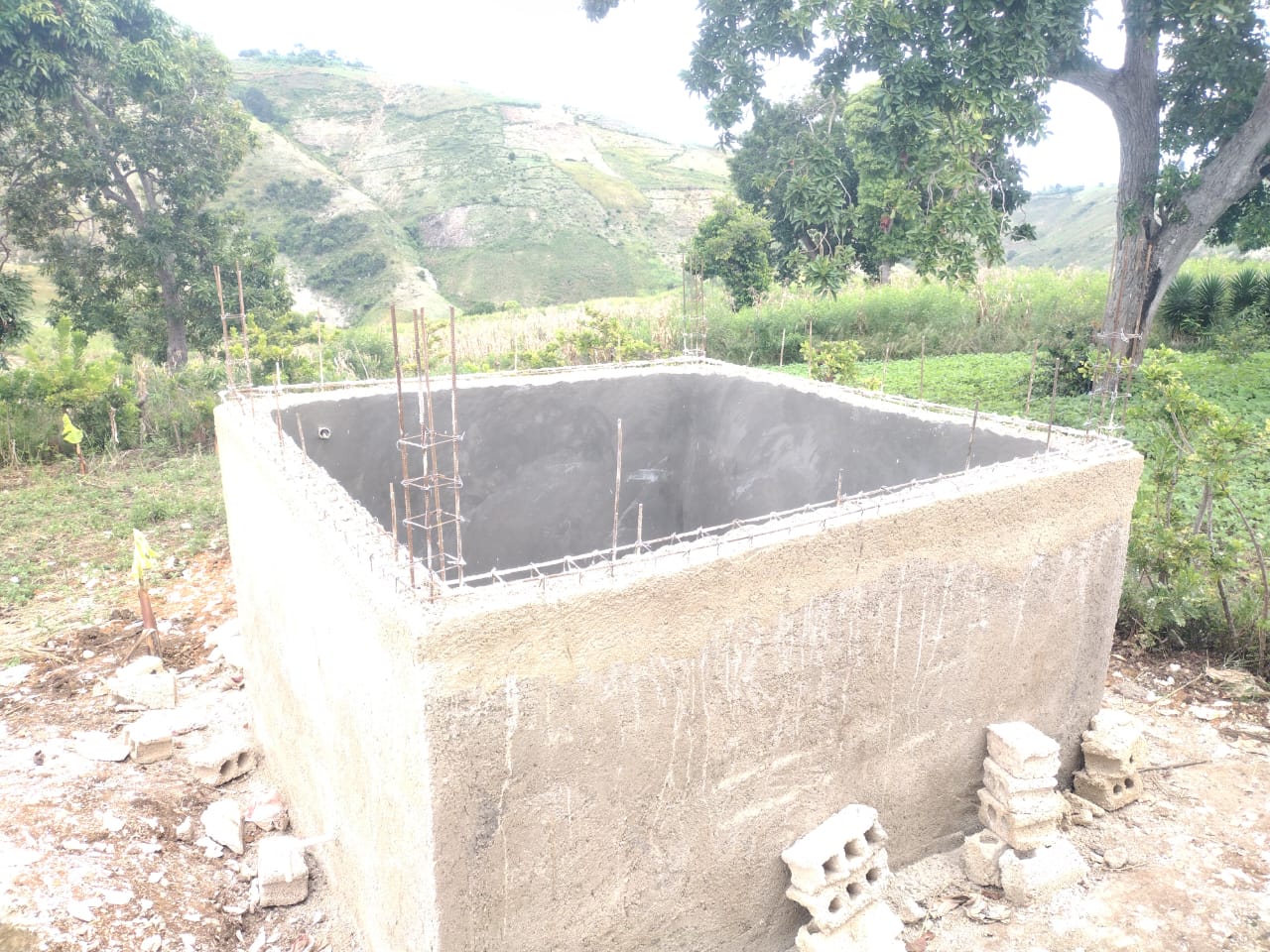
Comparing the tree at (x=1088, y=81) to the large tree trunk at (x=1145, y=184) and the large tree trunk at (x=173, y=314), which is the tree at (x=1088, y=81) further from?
the large tree trunk at (x=173, y=314)

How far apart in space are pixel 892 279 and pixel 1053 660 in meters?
13.5

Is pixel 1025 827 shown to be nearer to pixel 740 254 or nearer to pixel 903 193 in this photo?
pixel 903 193

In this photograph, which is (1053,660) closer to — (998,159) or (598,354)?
(998,159)

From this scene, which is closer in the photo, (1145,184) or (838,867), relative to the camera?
(838,867)

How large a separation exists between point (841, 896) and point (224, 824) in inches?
91.1

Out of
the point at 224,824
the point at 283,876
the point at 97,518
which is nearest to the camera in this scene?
the point at 283,876

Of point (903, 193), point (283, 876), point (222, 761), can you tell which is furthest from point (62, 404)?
point (903, 193)

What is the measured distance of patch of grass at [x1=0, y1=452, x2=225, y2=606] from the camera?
6.19 meters

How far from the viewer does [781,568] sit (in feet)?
8.16

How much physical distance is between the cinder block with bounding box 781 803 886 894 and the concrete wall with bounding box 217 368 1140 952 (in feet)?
0.17

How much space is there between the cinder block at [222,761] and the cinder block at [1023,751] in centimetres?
314

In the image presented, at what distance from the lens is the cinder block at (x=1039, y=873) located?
9.97 ft

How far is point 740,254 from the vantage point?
487 inches

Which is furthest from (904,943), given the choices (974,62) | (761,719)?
(974,62)
